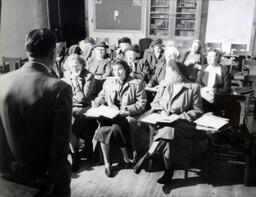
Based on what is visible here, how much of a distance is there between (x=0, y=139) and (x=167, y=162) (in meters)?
2.34

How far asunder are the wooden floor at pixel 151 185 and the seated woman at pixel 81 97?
1.32 feet

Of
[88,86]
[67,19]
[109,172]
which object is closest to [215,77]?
[88,86]

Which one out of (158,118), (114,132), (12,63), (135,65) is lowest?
(114,132)

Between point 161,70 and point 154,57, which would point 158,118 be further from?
point 154,57

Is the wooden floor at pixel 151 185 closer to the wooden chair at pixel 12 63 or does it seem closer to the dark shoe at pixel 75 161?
the dark shoe at pixel 75 161

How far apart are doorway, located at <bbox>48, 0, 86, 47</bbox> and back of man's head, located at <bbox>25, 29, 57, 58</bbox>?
922 cm

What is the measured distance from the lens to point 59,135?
1.57 metres

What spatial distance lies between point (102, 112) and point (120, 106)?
18.6 inches

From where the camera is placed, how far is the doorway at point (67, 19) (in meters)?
10.5

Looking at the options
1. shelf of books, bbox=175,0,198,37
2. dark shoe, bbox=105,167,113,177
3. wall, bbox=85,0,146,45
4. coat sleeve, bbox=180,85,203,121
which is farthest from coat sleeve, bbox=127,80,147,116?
wall, bbox=85,0,146,45

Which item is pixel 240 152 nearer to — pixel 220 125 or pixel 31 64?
pixel 220 125

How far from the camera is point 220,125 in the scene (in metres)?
3.35

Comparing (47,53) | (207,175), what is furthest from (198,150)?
(47,53)

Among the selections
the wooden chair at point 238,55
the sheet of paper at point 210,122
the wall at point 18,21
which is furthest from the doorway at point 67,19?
the sheet of paper at point 210,122
